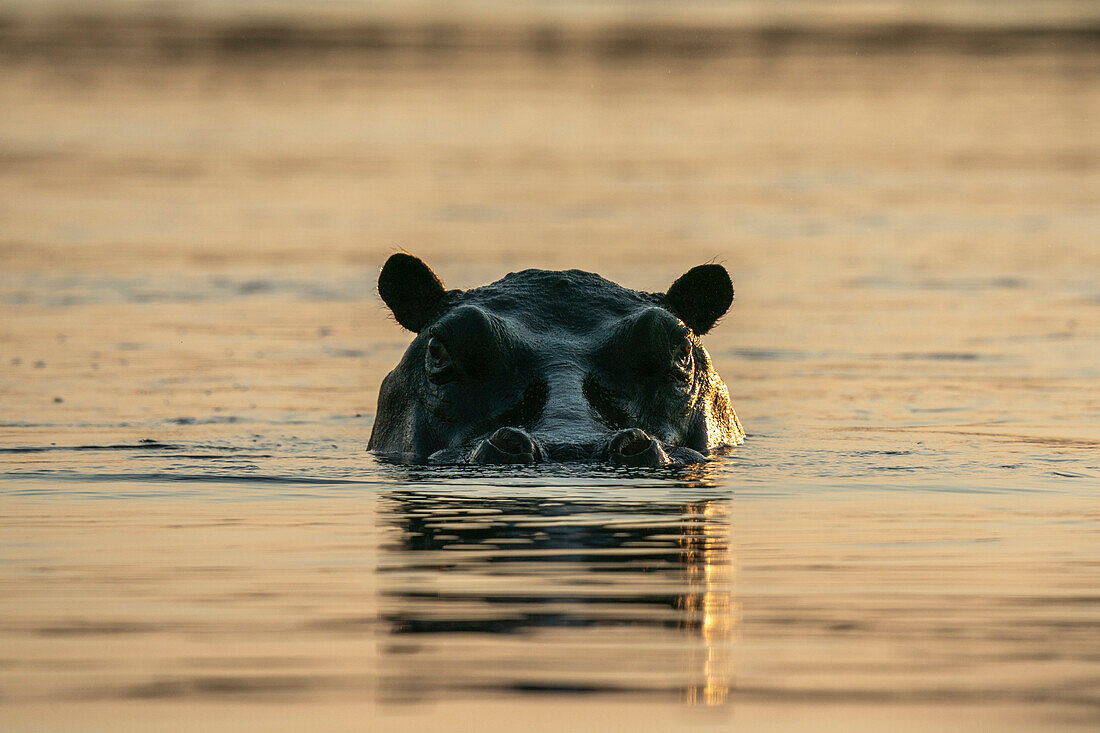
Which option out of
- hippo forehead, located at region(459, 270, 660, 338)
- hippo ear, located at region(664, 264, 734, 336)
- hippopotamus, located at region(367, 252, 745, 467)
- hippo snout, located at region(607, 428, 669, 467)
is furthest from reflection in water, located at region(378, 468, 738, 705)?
hippo ear, located at region(664, 264, 734, 336)

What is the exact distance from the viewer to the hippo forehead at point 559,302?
12617mm

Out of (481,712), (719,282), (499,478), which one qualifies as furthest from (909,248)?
(481,712)

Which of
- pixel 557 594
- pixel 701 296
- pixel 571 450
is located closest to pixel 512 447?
pixel 571 450

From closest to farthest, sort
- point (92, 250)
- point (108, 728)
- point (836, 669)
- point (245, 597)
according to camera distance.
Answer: point (108, 728), point (836, 669), point (245, 597), point (92, 250)

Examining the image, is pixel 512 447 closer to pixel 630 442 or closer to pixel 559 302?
pixel 630 442

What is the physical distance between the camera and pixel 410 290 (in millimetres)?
13508

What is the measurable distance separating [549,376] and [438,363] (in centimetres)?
73

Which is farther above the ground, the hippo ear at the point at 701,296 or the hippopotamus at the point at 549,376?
the hippo ear at the point at 701,296

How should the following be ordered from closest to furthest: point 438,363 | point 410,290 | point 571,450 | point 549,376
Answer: point 571,450
point 549,376
point 438,363
point 410,290

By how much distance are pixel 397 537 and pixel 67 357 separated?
9.91m

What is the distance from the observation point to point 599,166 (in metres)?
34.5

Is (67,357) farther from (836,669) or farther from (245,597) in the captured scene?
(836,669)

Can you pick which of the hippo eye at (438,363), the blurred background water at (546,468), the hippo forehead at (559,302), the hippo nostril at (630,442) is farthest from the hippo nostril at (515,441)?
the hippo forehead at (559,302)

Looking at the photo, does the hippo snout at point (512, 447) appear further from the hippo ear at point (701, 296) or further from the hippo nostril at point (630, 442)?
the hippo ear at point (701, 296)
